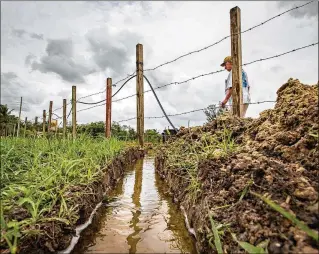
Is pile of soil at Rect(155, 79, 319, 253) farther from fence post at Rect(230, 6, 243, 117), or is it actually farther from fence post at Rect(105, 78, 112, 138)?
fence post at Rect(105, 78, 112, 138)

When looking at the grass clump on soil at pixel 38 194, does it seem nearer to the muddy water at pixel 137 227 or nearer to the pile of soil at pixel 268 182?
the muddy water at pixel 137 227

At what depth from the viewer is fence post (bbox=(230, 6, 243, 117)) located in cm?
423

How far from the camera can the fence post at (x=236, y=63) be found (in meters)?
4.23

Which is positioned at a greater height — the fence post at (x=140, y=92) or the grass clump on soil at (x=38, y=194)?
the fence post at (x=140, y=92)

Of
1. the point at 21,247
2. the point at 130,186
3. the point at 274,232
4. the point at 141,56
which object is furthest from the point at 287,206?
the point at 141,56

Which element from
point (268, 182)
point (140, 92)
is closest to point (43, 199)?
point (268, 182)

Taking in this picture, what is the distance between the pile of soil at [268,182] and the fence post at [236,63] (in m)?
1.23

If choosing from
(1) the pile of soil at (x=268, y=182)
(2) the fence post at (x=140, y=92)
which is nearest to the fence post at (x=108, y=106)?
(2) the fence post at (x=140, y=92)

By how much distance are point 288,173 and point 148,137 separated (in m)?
11.8

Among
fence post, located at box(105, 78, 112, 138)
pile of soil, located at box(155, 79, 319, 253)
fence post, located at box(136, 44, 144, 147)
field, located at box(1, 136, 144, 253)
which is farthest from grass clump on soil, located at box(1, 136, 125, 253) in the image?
fence post, located at box(105, 78, 112, 138)

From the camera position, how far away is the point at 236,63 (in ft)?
13.9

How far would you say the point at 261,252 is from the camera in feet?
4.15

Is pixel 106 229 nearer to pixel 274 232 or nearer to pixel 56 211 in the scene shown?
pixel 56 211

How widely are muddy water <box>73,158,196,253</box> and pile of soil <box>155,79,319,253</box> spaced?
0.15 meters
